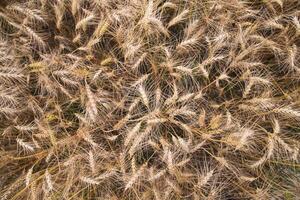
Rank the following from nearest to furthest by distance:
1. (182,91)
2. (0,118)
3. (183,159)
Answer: (183,159), (182,91), (0,118)

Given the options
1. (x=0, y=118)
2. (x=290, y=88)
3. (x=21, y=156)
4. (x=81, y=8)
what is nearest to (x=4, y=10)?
(x=81, y=8)

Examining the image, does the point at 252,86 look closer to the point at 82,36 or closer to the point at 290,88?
the point at 290,88

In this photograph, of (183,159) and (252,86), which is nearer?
(183,159)

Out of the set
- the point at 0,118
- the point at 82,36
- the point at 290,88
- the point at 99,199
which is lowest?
the point at 99,199

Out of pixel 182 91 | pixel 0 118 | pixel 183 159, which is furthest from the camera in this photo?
pixel 0 118

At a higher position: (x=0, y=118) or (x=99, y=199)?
(x=0, y=118)

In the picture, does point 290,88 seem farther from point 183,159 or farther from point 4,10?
point 4,10
